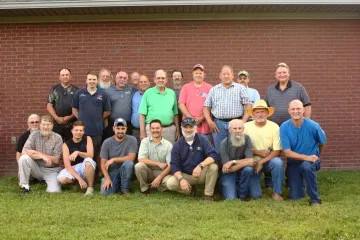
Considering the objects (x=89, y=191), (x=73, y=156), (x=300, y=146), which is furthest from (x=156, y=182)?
(x=300, y=146)

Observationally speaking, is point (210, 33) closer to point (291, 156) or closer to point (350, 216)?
point (291, 156)

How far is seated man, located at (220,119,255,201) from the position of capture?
259 inches

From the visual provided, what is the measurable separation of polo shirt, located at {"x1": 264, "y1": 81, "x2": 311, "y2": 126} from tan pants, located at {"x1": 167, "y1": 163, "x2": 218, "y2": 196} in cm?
147

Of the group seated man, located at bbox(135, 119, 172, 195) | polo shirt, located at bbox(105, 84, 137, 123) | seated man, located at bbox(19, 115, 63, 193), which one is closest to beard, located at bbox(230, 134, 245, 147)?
seated man, located at bbox(135, 119, 172, 195)

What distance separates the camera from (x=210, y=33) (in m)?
9.10

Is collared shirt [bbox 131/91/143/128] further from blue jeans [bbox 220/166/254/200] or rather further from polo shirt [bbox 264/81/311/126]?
polo shirt [bbox 264/81/311/126]

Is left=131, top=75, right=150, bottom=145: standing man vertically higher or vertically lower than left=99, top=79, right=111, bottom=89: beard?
lower

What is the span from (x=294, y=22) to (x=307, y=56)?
29.1 inches

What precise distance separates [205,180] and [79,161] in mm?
2186

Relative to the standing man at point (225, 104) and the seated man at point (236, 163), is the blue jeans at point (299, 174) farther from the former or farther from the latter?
the standing man at point (225, 104)

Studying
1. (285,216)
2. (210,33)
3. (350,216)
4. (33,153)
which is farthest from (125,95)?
(350,216)

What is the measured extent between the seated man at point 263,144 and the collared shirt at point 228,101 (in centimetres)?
26

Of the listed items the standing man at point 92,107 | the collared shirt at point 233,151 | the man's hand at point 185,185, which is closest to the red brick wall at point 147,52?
the standing man at point 92,107

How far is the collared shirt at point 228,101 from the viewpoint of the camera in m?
7.13
